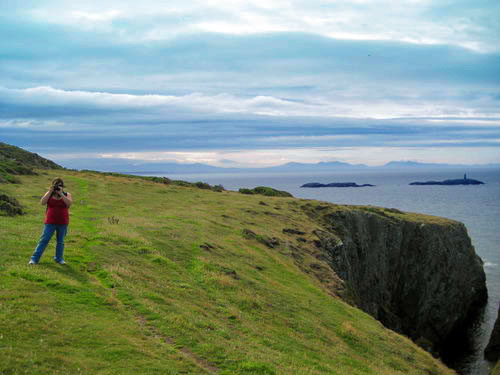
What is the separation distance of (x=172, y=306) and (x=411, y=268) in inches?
2238

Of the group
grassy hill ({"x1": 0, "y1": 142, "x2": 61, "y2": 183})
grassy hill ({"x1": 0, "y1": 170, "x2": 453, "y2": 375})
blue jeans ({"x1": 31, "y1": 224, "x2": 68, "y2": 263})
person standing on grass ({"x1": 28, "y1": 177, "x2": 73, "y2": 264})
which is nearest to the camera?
grassy hill ({"x1": 0, "y1": 170, "x2": 453, "y2": 375})

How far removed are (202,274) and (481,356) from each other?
50.3m

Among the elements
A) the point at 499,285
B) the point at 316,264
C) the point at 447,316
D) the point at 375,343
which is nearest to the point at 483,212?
the point at 499,285

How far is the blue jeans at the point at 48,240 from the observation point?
18.1m

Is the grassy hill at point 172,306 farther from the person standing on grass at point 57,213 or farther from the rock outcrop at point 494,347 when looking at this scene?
the rock outcrop at point 494,347

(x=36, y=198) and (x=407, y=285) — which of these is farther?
(x=407, y=285)

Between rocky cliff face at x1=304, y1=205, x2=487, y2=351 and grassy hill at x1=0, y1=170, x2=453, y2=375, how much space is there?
1816 centimetres

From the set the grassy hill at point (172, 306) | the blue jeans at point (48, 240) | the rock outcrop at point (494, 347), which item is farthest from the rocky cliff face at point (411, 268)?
the blue jeans at point (48, 240)

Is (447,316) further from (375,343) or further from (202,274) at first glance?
(202,274)

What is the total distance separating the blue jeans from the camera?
18125 millimetres

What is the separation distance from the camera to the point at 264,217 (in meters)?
48.0

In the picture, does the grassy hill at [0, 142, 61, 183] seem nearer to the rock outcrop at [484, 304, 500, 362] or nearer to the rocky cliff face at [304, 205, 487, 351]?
the rocky cliff face at [304, 205, 487, 351]

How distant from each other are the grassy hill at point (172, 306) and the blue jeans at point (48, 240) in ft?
1.70

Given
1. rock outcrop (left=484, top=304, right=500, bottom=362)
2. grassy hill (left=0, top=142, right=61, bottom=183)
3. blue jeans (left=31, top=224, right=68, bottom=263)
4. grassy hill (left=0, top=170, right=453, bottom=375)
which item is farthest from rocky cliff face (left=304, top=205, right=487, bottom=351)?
grassy hill (left=0, top=142, right=61, bottom=183)
